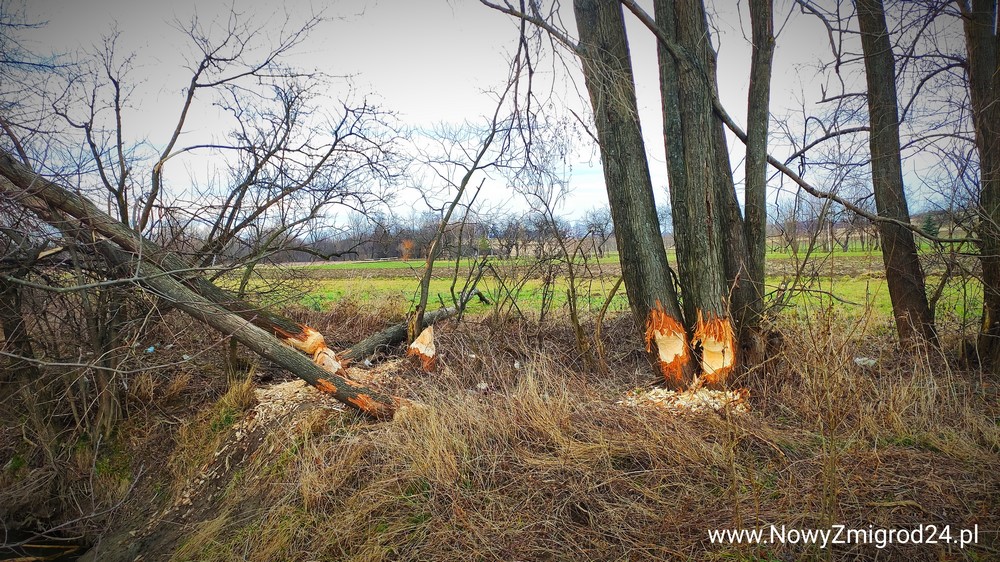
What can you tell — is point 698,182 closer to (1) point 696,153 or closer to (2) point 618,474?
(1) point 696,153

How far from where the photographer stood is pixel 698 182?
5.02m

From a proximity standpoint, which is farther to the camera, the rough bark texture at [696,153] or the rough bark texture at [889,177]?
the rough bark texture at [889,177]

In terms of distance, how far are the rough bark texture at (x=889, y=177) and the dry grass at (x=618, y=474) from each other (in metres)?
1.19

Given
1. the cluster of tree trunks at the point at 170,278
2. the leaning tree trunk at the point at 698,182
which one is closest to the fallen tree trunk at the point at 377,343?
the cluster of tree trunks at the point at 170,278

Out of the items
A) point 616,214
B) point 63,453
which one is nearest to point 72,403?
point 63,453

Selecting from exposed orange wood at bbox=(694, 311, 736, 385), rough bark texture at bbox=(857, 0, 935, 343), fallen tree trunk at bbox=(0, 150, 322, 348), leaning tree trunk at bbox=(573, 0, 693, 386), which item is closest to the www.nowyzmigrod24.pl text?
exposed orange wood at bbox=(694, 311, 736, 385)

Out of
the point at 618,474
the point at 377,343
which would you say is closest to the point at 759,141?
the point at 618,474

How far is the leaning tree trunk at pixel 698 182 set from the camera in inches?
195

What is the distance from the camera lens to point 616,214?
213 inches

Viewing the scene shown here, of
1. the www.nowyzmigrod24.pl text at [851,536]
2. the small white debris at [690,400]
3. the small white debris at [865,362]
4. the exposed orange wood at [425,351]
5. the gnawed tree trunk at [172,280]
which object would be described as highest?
the gnawed tree trunk at [172,280]

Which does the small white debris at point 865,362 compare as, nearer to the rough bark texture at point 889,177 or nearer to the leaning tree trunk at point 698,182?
the rough bark texture at point 889,177

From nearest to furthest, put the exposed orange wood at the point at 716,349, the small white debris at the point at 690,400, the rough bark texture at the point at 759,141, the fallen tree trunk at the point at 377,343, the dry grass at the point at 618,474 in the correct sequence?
the dry grass at the point at 618,474 < the small white debris at the point at 690,400 < the exposed orange wood at the point at 716,349 < the rough bark texture at the point at 759,141 < the fallen tree trunk at the point at 377,343

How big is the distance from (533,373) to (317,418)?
84.4 inches

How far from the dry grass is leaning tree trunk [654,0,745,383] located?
593 millimetres
